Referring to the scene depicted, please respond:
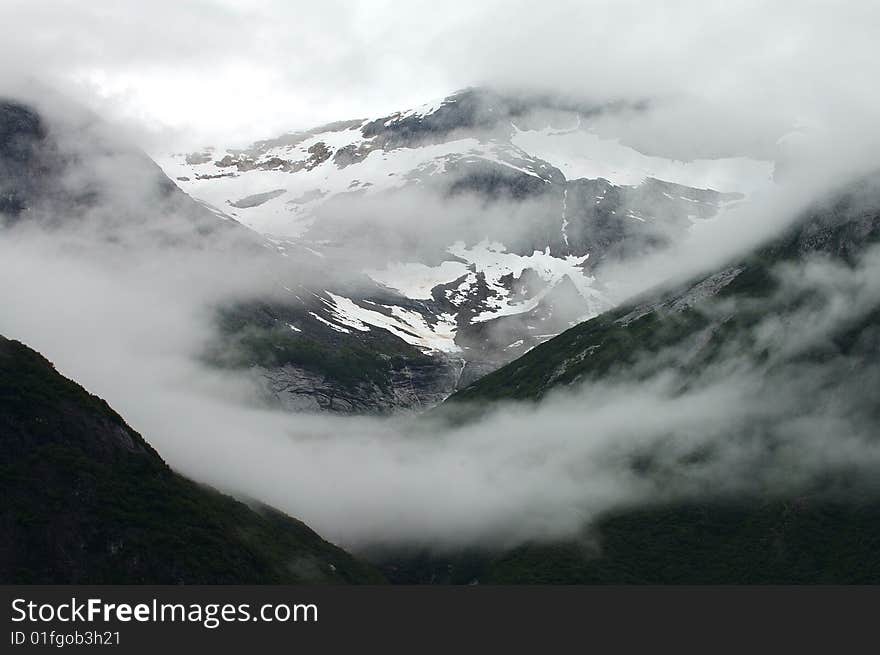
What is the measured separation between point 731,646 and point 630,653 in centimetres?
1926

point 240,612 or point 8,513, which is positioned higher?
point 8,513

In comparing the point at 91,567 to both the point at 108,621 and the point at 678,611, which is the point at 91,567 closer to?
the point at 108,621

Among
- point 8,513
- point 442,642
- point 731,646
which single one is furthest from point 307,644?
point 8,513

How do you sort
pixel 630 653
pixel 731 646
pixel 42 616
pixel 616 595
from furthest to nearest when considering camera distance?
pixel 616 595 < pixel 731 646 < pixel 630 653 < pixel 42 616

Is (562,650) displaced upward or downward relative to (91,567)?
downward

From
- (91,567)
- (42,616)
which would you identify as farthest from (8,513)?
(42,616)

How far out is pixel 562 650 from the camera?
157 metres

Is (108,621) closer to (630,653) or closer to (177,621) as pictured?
(177,621)

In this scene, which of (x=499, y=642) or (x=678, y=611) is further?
(x=678, y=611)

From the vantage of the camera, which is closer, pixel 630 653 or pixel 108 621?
pixel 108 621

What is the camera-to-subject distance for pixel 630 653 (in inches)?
6102

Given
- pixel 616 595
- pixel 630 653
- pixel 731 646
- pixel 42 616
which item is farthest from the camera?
pixel 616 595

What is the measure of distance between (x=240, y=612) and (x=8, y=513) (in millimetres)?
61174

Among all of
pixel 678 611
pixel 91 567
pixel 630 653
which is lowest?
pixel 630 653
